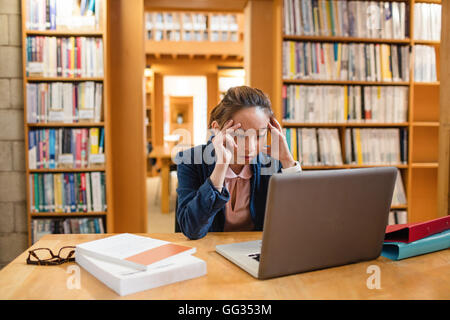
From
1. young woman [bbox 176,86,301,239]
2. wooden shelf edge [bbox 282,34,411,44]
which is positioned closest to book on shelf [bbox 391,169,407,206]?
wooden shelf edge [bbox 282,34,411,44]

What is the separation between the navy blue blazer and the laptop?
28 centimetres

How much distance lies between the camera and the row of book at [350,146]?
2971 mm

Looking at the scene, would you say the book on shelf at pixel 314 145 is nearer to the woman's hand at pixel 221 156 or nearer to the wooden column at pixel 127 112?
the wooden column at pixel 127 112

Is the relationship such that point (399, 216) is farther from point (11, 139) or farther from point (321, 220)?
point (11, 139)

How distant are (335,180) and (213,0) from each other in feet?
8.98

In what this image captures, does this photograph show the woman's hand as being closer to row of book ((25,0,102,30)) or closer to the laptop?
the laptop

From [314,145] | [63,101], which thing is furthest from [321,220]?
[63,101]

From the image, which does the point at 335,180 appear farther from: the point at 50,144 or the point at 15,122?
the point at 15,122

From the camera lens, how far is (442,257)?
111 cm

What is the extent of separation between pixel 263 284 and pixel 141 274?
29 cm

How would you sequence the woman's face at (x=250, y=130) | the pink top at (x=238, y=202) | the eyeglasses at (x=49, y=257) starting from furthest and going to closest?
1. the pink top at (x=238, y=202)
2. the woman's face at (x=250, y=130)
3. the eyeglasses at (x=49, y=257)

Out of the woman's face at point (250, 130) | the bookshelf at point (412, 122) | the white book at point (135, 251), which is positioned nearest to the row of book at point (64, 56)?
the bookshelf at point (412, 122)

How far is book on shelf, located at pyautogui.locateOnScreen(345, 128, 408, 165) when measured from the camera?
9.92 ft
